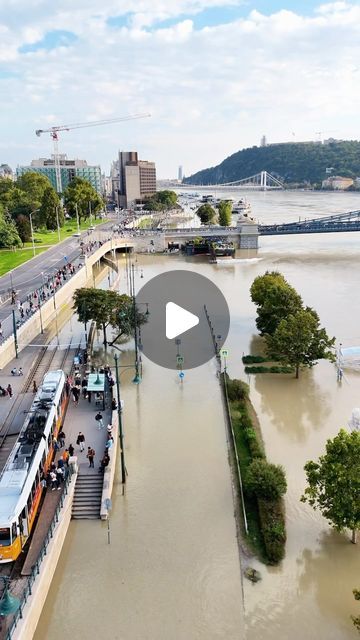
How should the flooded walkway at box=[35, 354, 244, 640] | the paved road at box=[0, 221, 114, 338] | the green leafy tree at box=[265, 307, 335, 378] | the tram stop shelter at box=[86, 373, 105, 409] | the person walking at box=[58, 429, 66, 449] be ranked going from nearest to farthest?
1. the flooded walkway at box=[35, 354, 244, 640]
2. the person walking at box=[58, 429, 66, 449]
3. the tram stop shelter at box=[86, 373, 105, 409]
4. the green leafy tree at box=[265, 307, 335, 378]
5. the paved road at box=[0, 221, 114, 338]

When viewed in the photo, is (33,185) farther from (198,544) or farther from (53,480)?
(198,544)

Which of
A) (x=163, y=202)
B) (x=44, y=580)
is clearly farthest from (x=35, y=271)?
(x=163, y=202)

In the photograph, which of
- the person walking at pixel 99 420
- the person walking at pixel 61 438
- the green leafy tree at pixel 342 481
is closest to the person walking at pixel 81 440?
the person walking at pixel 61 438

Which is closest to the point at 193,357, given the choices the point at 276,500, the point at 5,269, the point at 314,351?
the point at 314,351

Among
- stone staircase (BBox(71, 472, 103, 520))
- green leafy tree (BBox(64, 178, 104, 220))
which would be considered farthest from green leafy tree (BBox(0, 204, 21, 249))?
stone staircase (BBox(71, 472, 103, 520))

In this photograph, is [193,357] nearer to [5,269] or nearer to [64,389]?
[64,389]

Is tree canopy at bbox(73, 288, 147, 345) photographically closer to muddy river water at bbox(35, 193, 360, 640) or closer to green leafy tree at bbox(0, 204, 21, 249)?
muddy river water at bbox(35, 193, 360, 640)
